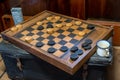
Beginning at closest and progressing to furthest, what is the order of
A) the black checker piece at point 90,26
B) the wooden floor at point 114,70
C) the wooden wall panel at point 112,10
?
1. the black checker piece at point 90,26
2. the wooden floor at point 114,70
3. the wooden wall panel at point 112,10

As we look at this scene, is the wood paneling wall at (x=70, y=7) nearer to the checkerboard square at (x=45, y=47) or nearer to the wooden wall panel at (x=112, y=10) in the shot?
the wooden wall panel at (x=112, y=10)

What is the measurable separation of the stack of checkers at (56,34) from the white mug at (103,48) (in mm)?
173

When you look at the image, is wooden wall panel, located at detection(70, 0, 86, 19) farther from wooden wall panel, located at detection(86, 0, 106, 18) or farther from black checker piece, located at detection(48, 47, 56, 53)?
black checker piece, located at detection(48, 47, 56, 53)

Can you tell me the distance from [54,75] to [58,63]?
315 millimetres

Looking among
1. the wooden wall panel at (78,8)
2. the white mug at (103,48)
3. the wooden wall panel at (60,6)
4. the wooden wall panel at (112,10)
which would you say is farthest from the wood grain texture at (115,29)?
the white mug at (103,48)

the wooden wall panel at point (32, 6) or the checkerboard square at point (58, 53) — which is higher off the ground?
the wooden wall panel at point (32, 6)

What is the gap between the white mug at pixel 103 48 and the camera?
52.2 inches

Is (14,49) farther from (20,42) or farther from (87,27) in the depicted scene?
(87,27)

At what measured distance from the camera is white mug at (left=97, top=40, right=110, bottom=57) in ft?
Result: 4.35

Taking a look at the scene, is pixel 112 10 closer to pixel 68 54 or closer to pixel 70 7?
pixel 70 7

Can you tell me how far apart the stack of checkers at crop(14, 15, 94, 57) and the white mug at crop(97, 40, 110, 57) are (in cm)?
17

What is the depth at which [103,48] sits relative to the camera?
132 centimetres

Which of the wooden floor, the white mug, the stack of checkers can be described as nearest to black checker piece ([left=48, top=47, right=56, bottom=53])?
the stack of checkers

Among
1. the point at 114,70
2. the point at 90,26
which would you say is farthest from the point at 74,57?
the point at 114,70
